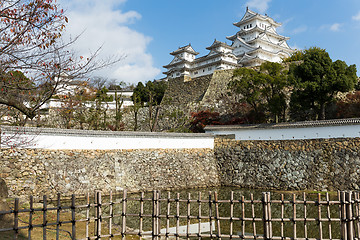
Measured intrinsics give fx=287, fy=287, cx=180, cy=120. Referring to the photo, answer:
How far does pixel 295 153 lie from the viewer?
13781 millimetres

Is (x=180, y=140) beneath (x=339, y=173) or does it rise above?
above

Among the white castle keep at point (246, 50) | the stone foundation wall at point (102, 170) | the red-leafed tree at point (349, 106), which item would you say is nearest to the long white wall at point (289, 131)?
the stone foundation wall at point (102, 170)

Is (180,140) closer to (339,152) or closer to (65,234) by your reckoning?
(339,152)

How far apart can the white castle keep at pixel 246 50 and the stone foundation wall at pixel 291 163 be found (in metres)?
18.3

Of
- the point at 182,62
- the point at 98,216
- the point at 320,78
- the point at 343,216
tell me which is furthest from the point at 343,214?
the point at 182,62

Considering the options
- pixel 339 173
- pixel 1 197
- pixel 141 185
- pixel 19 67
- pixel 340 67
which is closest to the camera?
pixel 19 67

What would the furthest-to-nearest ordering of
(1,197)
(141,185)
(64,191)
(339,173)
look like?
(141,185), (339,173), (64,191), (1,197)

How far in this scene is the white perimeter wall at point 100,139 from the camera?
35.7 feet

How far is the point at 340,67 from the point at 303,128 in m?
3.81

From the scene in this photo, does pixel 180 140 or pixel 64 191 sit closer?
pixel 64 191

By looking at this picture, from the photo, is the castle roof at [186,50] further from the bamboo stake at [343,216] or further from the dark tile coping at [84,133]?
the bamboo stake at [343,216]

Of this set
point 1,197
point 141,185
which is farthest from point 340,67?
point 1,197

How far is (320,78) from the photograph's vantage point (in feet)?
48.1

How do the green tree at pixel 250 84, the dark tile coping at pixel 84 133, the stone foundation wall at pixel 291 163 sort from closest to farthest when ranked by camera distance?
the dark tile coping at pixel 84 133, the stone foundation wall at pixel 291 163, the green tree at pixel 250 84
